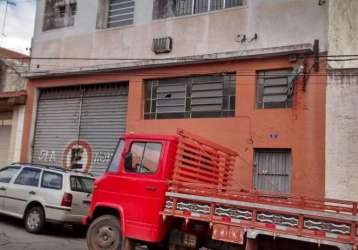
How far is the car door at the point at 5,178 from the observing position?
43.7 ft

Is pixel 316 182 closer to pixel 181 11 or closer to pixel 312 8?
pixel 312 8

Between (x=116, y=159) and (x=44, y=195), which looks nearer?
(x=116, y=159)

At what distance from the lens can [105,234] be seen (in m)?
9.20

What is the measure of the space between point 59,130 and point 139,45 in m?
4.69

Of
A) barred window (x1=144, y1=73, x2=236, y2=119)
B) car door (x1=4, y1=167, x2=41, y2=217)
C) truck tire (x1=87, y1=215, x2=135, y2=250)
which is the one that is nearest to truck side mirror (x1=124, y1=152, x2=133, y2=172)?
truck tire (x1=87, y1=215, x2=135, y2=250)

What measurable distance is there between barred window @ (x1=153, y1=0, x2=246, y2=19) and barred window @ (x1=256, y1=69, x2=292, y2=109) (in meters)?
2.59

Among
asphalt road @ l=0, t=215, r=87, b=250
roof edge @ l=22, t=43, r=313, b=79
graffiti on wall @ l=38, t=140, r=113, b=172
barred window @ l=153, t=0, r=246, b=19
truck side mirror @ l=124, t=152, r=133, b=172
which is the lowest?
asphalt road @ l=0, t=215, r=87, b=250

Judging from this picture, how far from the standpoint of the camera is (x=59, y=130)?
18906 mm

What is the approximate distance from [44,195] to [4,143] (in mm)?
9264

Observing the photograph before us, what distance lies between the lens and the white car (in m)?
12.2

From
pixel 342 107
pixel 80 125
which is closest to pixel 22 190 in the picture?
pixel 80 125

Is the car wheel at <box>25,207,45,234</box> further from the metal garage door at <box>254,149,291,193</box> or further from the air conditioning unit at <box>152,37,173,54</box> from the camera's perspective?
the air conditioning unit at <box>152,37,173,54</box>

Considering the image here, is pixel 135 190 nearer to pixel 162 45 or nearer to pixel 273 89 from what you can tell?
pixel 273 89

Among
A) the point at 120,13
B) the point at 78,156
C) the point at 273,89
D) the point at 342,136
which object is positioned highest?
the point at 120,13
